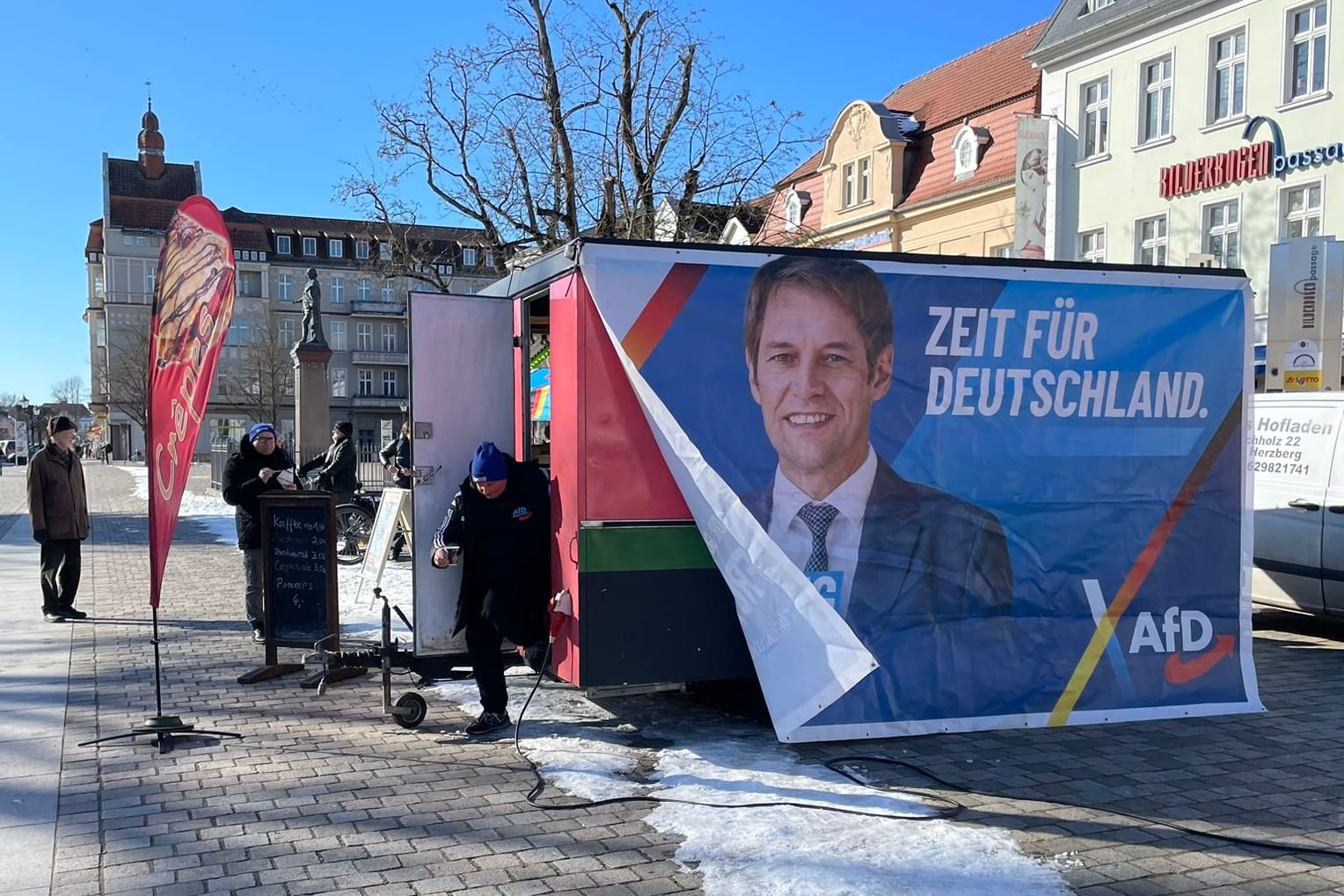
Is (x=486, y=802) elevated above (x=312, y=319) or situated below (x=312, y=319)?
below

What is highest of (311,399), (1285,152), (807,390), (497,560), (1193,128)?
(1193,128)

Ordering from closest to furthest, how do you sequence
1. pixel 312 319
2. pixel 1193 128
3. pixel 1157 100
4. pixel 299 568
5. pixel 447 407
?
pixel 447 407, pixel 299 568, pixel 1193 128, pixel 312 319, pixel 1157 100

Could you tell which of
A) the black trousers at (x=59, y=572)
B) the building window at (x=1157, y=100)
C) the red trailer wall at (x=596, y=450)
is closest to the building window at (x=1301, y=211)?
the building window at (x=1157, y=100)

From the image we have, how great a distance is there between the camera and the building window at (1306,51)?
1947 cm

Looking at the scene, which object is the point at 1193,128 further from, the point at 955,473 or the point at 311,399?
the point at 955,473

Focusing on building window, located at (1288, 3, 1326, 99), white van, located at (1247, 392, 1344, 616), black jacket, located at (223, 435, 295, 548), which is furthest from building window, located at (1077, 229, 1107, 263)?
black jacket, located at (223, 435, 295, 548)

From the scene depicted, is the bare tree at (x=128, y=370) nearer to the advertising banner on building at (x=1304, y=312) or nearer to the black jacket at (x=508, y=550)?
the advertising banner on building at (x=1304, y=312)

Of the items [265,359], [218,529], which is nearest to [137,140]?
[265,359]

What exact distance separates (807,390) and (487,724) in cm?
264

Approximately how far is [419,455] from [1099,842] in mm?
4327

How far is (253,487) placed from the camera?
845 centimetres

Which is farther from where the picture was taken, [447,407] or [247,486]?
[247,486]

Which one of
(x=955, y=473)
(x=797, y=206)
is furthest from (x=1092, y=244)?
(x=955, y=473)

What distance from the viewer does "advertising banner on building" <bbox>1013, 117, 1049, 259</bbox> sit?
24.9 metres
